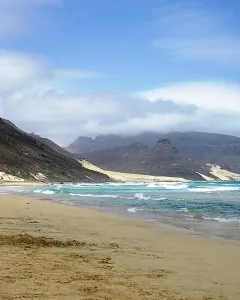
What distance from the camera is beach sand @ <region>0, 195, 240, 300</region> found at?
277 inches

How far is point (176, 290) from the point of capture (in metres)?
7.39

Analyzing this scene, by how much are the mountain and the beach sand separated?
4361 inches

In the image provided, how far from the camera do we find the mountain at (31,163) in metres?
132

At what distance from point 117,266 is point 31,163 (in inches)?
5529

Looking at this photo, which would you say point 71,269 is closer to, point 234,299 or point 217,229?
point 234,299

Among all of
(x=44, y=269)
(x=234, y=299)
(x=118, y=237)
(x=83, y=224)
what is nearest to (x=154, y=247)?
(x=118, y=237)

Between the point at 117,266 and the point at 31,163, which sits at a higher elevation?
the point at 31,163

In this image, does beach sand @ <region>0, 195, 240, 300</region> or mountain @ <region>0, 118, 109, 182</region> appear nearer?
beach sand @ <region>0, 195, 240, 300</region>

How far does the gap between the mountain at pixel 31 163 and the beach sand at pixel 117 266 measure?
111m

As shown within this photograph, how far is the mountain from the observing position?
132250 millimetres

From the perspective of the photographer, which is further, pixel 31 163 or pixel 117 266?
pixel 31 163

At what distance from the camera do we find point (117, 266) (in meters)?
9.09

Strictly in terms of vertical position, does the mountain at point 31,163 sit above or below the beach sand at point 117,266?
above

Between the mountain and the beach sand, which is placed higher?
the mountain
